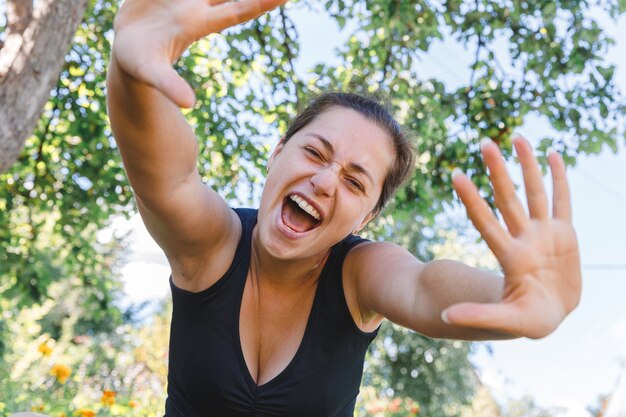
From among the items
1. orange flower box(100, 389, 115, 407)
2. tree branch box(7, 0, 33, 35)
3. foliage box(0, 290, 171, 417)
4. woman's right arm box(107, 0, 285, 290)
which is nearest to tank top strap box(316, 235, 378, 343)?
woman's right arm box(107, 0, 285, 290)

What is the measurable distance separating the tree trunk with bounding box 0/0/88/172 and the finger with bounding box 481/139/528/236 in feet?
9.12

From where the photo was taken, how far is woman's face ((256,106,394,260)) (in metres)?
1.88

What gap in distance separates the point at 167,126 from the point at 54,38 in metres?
2.40

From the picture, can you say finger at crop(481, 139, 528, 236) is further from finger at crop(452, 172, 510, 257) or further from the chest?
the chest

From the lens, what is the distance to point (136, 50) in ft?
4.35

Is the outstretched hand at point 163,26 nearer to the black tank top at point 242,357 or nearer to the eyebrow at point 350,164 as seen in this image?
the eyebrow at point 350,164

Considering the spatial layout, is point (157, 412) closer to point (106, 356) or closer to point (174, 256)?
point (174, 256)

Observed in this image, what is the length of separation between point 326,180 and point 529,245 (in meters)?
0.69

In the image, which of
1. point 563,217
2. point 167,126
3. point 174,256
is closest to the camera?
point 563,217

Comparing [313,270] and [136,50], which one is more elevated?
[136,50]

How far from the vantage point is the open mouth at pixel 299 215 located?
1.90 meters

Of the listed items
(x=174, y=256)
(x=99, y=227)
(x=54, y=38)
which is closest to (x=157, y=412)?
(x=99, y=227)

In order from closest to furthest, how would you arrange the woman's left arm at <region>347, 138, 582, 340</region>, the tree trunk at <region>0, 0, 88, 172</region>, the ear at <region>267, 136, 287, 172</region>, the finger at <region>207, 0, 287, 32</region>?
the woman's left arm at <region>347, 138, 582, 340</region>, the finger at <region>207, 0, 287, 32</region>, the ear at <region>267, 136, 287, 172</region>, the tree trunk at <region>0, 0, 88, 172</region>

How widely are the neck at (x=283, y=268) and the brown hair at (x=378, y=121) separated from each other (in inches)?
10.2
